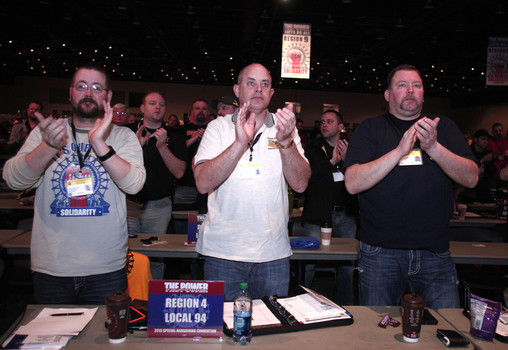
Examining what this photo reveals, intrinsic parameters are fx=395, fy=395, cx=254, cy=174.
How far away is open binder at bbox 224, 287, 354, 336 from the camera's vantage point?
155cm

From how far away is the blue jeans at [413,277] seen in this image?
1.98m

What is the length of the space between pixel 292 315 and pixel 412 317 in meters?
0.46

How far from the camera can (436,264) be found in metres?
1.99

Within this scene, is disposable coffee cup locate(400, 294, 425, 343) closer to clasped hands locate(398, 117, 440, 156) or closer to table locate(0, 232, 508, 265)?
clasped hands locate(398, 117, 440, 156)

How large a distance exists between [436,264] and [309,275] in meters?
1.76

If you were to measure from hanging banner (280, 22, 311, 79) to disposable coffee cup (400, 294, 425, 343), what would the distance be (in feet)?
20.9

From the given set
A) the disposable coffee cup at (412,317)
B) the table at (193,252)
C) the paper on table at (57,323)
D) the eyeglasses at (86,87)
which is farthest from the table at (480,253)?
the eyeglasses at (86,87)

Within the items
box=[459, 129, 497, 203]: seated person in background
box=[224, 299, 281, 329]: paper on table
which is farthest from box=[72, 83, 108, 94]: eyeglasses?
box=[459, 129, 497, 203]: seated person in background

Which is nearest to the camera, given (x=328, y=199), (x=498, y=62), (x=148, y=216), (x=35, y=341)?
(x=35, y=341)

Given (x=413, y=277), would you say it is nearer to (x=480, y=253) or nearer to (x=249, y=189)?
(x=249, y=189)

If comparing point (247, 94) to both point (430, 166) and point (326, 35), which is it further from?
point (326, 35)

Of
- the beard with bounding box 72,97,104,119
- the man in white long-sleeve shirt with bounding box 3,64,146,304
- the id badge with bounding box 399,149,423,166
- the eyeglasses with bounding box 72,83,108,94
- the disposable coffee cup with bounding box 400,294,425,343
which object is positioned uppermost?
the eyeglasses with bounding box 72,83,108,94

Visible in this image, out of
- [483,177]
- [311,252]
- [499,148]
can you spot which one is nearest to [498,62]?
[499,148]

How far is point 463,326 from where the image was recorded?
1679 millimetres
